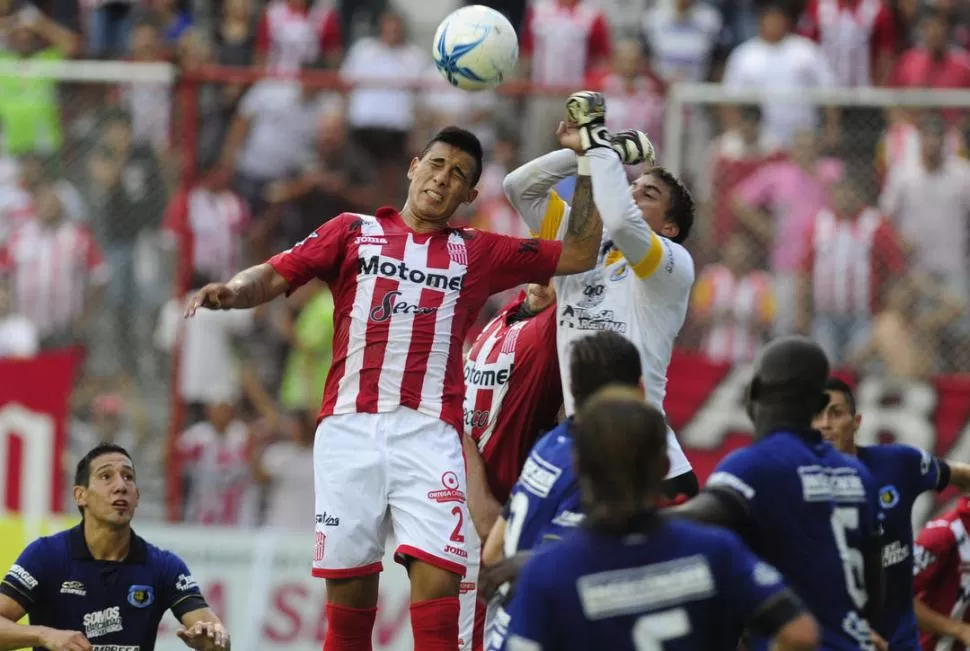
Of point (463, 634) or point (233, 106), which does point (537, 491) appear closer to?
point (463, 634)

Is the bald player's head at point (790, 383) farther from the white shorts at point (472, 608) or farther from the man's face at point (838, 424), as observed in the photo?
the white shorts at point (472, 608)

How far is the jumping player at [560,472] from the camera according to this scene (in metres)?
6.02

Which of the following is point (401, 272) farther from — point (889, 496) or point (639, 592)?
point (639, 592)

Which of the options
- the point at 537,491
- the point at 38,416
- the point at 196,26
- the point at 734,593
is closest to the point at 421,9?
the point at 196,26

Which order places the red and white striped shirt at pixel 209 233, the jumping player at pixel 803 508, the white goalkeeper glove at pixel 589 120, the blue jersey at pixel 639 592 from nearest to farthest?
the blue jersey at pixel 639 592 < the jumping player at pixel 803 508 < the white goalkeeper glove at pixel 589 120 < the red and white striped shirt at pixel 209 233

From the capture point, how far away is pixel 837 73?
16312 millimetres

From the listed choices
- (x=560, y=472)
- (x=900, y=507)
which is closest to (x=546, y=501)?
(x=560, y=472)

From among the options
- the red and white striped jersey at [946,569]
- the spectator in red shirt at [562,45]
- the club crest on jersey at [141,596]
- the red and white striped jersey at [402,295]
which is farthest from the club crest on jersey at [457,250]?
the spectator in red shirt at [562,45]

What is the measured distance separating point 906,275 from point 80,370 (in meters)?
7.04

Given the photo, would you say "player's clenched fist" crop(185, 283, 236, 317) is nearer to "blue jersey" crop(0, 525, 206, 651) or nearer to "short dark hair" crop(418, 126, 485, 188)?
"short dark hair" crop(418, 126, 485, 188)

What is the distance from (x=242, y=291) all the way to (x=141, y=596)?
1.97m

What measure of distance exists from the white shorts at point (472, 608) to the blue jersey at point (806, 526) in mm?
2848

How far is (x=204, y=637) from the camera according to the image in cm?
799

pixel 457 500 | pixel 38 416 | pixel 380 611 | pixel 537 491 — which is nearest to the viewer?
pixel 537 491
